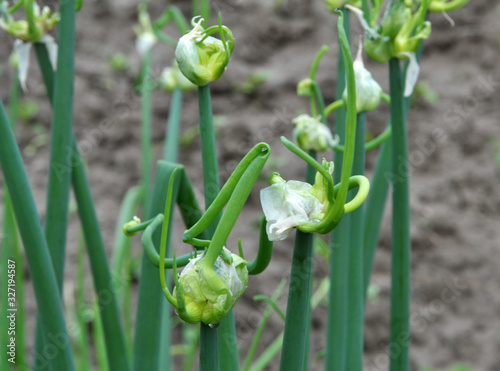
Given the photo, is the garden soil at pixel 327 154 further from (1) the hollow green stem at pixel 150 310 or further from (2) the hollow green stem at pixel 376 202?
(1) the hollow green stem at pixel 150 310

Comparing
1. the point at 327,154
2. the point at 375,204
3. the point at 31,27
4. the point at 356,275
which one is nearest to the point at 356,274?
the point at 356,275

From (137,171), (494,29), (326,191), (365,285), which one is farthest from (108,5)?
(326,191)

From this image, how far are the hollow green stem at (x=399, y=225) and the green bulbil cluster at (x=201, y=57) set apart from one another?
0.15 meters

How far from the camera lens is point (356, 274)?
0.49 metres

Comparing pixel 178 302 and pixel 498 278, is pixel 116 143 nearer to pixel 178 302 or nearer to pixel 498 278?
pixel 498 278

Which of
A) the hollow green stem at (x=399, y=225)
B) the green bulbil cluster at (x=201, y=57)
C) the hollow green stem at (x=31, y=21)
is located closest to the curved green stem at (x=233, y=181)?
the green bulbil cluster at (x=201, y=57)

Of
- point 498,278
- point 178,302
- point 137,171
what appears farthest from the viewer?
point 137,171

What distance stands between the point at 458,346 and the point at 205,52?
49.2 inches

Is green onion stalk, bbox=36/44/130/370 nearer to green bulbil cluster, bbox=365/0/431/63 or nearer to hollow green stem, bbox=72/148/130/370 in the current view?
hollow green stem, bbox=72/148/130/370

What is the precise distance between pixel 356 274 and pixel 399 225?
61 mm

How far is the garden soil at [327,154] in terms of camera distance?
1414mm

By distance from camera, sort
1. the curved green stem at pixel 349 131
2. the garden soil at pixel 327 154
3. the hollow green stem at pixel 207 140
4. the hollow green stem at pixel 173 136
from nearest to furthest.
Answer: the curved green stem at pixel 349 131 < the hollow green stem at pixel 207 140 < the hollow green stem at pixel 173 136 < the garden soil at pixel 327 154

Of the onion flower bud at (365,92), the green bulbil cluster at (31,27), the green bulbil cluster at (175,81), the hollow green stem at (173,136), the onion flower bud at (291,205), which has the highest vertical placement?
the green bulbil cluster at (31,27)

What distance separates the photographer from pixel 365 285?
0.58 metres
